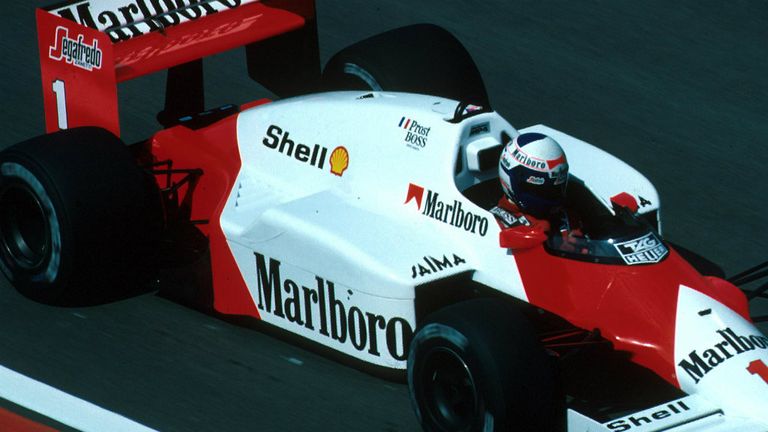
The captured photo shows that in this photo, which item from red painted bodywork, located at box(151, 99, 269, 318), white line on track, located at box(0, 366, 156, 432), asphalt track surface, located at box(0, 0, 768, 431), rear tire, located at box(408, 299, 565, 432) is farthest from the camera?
red painted bodywork, located at box(151, 99, 269, 318)

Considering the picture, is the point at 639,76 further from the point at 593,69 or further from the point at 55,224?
the point at 55,224

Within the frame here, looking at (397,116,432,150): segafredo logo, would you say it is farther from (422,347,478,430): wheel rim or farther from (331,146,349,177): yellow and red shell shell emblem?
(422,347,478,430): wheel rim

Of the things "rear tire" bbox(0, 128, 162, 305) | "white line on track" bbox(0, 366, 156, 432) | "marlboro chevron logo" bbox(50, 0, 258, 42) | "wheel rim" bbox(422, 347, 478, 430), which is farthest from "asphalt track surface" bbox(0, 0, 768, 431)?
"marlboro chevron logo" bbox(50, 0, 258, 42)

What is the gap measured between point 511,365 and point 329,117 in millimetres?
2355

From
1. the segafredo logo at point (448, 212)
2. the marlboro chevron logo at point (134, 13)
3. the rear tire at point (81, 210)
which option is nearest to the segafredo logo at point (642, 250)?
the segafredo logo at point (448, 212)

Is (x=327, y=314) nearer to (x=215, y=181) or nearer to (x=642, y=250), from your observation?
(x=215, y=181)

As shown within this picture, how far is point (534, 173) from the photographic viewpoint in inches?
320

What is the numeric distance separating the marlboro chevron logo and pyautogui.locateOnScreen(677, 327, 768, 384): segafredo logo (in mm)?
4147

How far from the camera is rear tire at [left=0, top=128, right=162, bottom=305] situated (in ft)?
28.6

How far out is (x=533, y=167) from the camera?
26.7 feet

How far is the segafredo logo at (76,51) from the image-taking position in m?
9.41

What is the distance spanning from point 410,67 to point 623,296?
2896mm

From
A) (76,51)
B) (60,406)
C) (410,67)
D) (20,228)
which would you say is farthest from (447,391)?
(76,51)

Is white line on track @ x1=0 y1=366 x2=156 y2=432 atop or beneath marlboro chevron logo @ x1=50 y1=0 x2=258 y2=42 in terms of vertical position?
beneath
